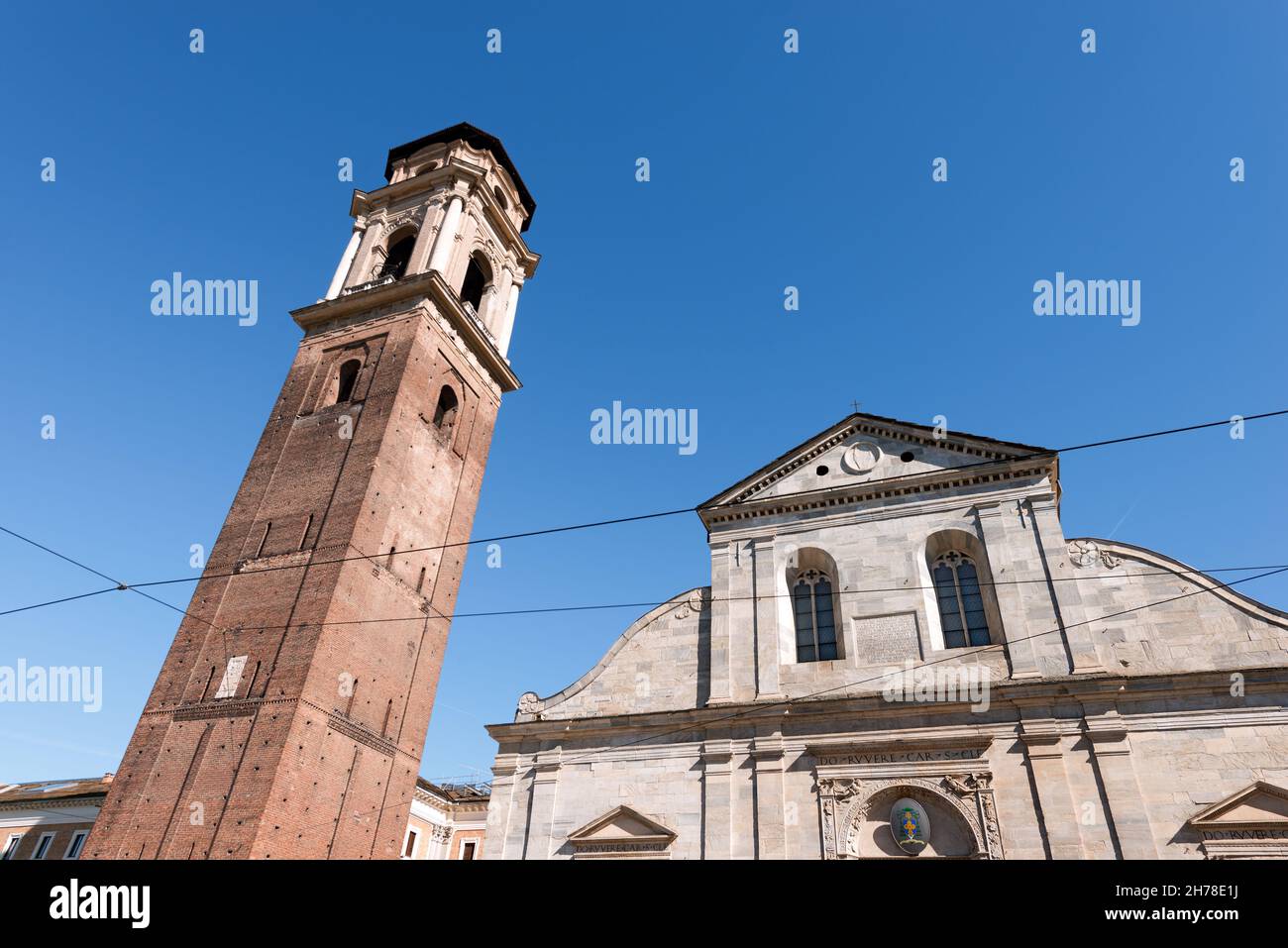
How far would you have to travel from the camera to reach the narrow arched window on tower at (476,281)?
37.8 meters

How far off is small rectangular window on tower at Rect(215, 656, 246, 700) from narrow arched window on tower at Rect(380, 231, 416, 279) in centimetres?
1848

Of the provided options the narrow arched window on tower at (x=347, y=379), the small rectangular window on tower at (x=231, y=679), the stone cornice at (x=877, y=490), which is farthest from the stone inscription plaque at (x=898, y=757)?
the narrow arched window on tower at (x=347, y=379)

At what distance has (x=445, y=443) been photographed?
3212cm

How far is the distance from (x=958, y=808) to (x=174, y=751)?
72.1 ft

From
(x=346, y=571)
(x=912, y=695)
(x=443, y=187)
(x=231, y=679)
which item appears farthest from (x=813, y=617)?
(x=443, y=187)

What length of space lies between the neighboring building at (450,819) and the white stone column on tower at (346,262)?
25.4m

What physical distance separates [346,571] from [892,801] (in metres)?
17.5

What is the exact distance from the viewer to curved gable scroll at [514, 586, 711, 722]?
1809 cm

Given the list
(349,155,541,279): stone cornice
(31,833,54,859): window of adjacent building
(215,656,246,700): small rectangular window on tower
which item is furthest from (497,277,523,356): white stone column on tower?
(31,833,54,859): window of adjacent building

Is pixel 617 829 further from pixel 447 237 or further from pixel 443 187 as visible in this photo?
pixel 443 187

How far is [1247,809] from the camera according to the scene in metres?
13.1

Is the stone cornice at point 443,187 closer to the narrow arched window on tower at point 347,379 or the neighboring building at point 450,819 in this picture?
the narrow arched window on tower at point 347,379
